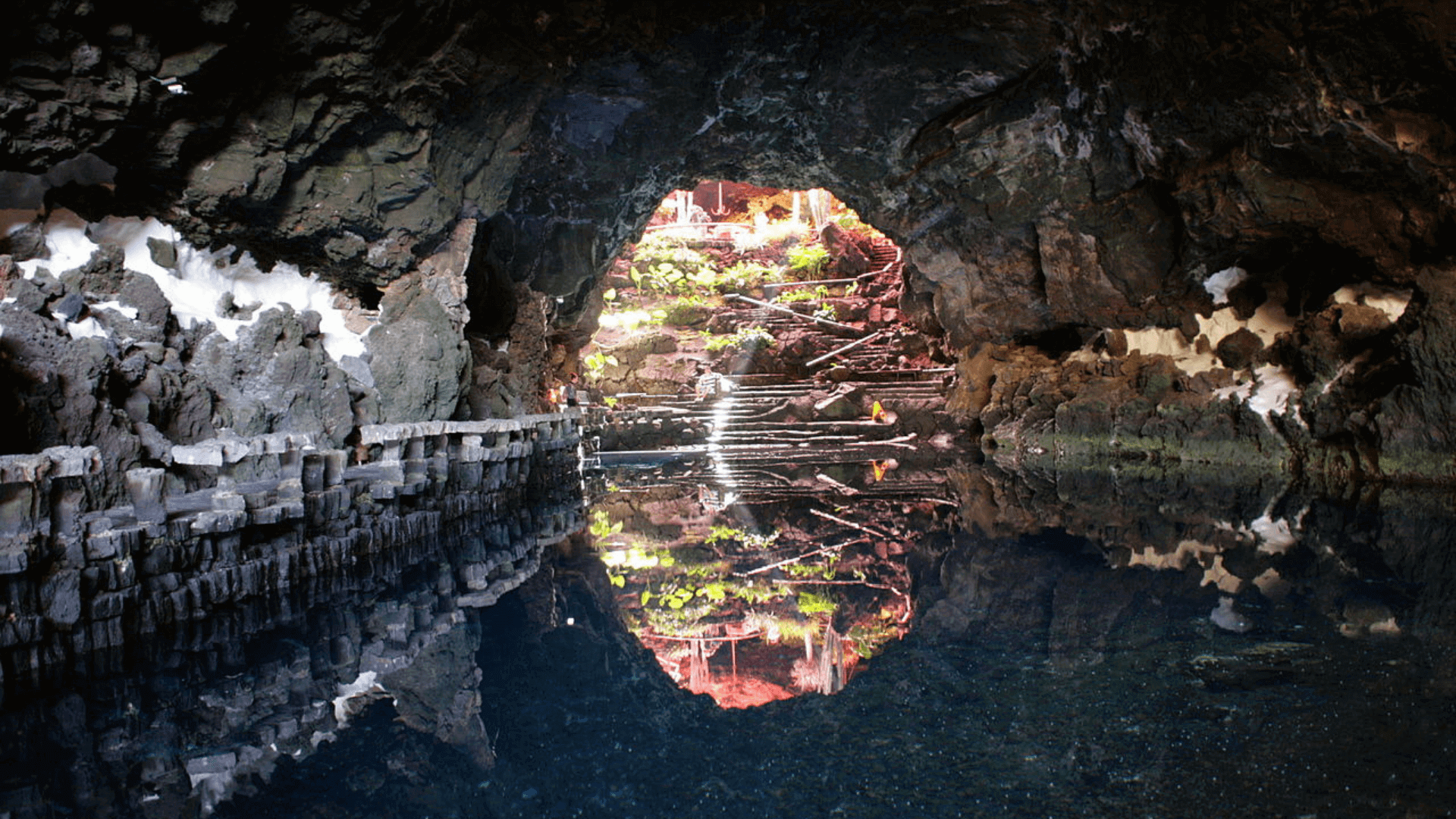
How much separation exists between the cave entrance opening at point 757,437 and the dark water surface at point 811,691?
0.21 ft

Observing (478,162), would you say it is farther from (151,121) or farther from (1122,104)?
(1122,104)

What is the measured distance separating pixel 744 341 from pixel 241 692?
74.2ft

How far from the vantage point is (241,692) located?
4035mm

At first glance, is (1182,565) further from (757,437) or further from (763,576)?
(757,437)

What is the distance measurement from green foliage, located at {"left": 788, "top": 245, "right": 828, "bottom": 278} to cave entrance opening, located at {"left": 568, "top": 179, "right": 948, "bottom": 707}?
92mm

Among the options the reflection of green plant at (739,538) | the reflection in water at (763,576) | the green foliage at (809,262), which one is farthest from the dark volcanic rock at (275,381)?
the green foliage at (809,262)

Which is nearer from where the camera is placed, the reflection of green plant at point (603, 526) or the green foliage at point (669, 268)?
the reflection of green plant at point (603, 526)

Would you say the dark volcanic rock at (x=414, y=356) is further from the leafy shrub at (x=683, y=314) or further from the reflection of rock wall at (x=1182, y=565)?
the leafy shrub at (x=683, y=314)

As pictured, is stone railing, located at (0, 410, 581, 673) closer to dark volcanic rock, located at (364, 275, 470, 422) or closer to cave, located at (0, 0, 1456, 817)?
cave, located at (0, 0, 1456, 817)

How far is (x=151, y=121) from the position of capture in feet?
20.6

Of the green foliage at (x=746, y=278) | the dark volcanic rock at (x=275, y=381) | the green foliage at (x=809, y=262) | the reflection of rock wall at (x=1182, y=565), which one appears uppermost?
the green foliage at (x=809, y=262)

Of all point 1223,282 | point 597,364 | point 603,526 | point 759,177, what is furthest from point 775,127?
point 597,364

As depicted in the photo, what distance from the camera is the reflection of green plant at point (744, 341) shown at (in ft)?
85.8

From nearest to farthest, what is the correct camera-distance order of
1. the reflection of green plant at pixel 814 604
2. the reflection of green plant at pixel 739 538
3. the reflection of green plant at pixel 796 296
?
the reflection of green plant at pixel 814 604 < the reflection of green plant at pixel 739 538 < the reflection of green plant at pixel 796 296
